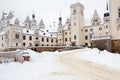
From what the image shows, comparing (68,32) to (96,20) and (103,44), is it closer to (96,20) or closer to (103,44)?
(96,20)

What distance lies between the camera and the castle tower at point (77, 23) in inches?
2192

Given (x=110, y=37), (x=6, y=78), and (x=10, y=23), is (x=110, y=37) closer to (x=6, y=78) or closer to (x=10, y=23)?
(x=6, y=78)

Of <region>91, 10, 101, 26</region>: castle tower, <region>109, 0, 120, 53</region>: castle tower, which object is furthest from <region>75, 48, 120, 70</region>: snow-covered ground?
<region>91, 10, 101, 26</region>: castle tower

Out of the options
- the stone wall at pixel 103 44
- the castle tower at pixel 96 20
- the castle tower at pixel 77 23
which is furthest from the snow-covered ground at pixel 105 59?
the castle tower at pixel 96 20

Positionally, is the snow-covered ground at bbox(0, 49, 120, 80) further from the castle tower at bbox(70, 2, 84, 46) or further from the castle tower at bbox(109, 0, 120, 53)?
the castle tower at bbox(70, 2, 84, 46)

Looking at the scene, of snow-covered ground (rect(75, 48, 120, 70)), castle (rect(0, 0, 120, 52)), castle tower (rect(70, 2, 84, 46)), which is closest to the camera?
snow-covered ground (rect(75, 48, 120, 70))

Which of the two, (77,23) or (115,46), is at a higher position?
(77,23)

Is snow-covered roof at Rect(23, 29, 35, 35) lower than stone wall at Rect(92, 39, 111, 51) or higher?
higher

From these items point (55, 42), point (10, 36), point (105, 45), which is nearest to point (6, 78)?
point (105, 45)

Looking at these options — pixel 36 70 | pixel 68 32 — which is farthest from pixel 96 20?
pixel 36 70

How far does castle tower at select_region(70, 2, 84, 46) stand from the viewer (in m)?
55.7

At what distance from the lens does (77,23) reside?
55.6m

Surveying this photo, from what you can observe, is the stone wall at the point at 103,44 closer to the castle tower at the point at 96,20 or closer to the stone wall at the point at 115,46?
the stone wall at the point at 115,46

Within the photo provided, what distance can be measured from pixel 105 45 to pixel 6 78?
20104 millimetres
